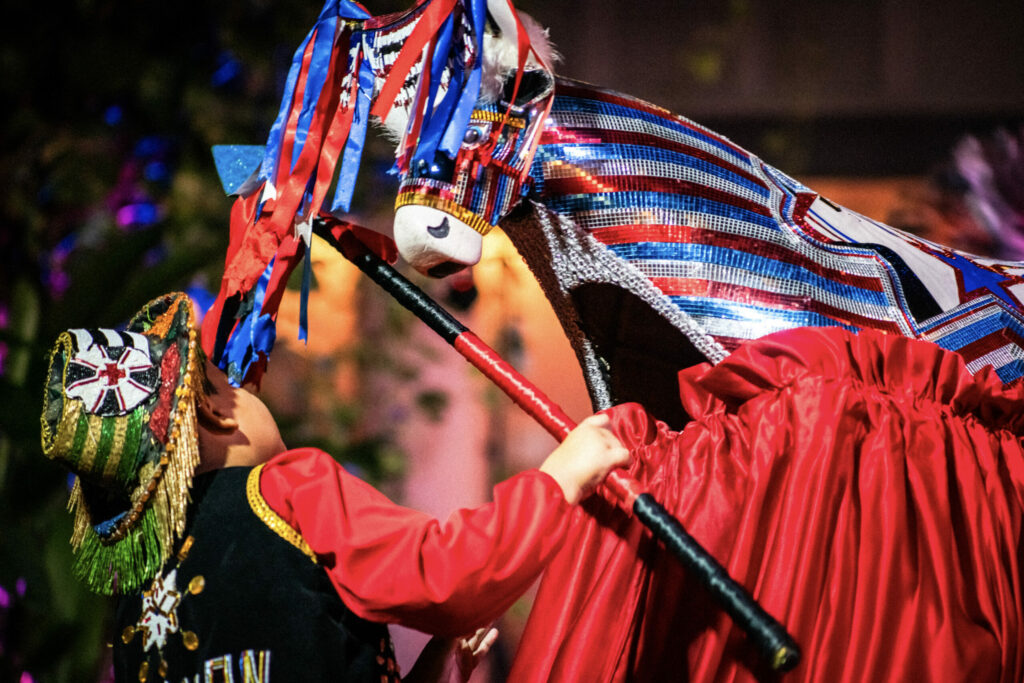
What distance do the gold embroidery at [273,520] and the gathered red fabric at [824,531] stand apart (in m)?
0.20

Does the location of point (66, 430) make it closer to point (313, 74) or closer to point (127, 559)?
point (127, 559)

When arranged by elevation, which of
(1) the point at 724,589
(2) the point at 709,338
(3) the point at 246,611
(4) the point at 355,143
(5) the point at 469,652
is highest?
(4) the point at 355,143

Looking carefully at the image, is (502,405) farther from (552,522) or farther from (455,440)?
(552,522)

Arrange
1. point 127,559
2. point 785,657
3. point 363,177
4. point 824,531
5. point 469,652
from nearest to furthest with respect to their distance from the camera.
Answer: point 785,657 → point 824,531 → point 127,559 → point 469,652 → point 363,177

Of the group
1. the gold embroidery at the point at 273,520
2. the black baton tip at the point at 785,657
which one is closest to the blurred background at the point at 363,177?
the gold embroidery at the point at 273,520

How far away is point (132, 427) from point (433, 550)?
27cm

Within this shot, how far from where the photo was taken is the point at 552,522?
0.75m

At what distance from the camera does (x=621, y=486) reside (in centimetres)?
76

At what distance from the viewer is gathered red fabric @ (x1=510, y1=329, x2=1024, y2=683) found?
0.74m

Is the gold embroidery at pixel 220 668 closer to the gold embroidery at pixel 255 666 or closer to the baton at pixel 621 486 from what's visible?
the gold embroidery at pixel 255 666

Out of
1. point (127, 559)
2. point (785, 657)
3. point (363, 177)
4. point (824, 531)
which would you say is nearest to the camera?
point (785, 657)

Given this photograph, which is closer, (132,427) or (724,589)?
(724,589)

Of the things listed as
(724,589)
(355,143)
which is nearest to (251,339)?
(355,143)

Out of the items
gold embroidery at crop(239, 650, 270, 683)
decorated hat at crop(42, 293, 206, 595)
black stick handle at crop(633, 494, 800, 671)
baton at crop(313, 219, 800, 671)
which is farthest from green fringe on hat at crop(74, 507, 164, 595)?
black stick handle at crop(633, 494, 800, 671)
